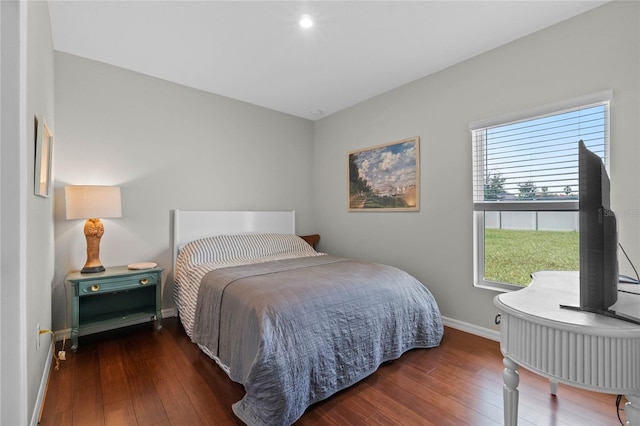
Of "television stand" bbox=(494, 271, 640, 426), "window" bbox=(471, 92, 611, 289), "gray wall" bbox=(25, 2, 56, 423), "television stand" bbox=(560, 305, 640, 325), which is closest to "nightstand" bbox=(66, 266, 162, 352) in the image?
"gray wall" bbox=(25, 2, 56, 423)

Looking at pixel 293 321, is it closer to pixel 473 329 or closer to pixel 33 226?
pixel 33 226

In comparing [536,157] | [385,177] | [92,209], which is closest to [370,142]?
[385,177]

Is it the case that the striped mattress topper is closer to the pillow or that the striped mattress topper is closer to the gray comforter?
the pillow

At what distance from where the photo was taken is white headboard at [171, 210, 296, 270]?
10.6 ft

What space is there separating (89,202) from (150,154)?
35.0 inches

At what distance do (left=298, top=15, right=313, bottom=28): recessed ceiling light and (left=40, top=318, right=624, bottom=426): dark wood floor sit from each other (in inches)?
105

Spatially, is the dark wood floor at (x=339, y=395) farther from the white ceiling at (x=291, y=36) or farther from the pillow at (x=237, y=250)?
the white ceiling at (x=291, y=36)

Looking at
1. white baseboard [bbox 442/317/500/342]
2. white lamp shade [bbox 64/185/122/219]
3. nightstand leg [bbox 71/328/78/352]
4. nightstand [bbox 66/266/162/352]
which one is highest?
white lamp shade [bbox 64/185/122/219]

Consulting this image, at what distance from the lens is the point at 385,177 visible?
138 inches

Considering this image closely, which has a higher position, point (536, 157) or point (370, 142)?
point (370, 142)

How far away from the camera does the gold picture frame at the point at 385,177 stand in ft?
10.5

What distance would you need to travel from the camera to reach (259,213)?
3854mm

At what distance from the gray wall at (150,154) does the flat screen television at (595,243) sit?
11.1ft

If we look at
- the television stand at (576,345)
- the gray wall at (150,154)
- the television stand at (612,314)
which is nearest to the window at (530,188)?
the television stand at (576,345)
